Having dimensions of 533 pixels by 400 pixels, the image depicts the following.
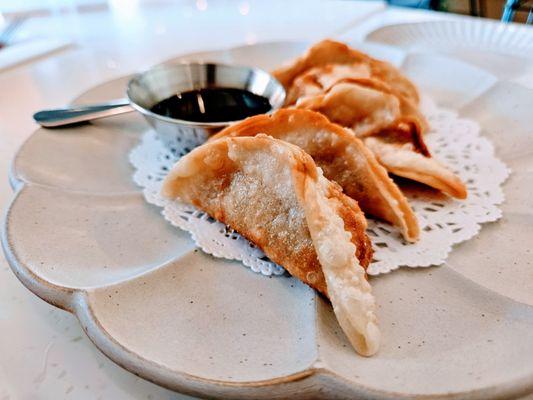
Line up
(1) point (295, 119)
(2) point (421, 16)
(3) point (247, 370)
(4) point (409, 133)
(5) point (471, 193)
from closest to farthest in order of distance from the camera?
(3) point (247, 370), (1) point (295, 119), (5) point (471, 193), (4) point (409, 133), (2) point (421, 16)

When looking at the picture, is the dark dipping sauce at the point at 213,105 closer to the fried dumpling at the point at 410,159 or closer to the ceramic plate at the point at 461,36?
the fried dumpling at the point at 410,159

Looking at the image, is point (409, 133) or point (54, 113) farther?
point (54, 113)

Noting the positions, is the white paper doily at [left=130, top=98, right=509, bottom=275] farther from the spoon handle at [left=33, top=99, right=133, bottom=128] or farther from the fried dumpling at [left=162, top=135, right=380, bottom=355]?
the spoon handle at [left=33, top=99, right=133, bottom=128]

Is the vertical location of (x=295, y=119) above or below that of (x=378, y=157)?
above

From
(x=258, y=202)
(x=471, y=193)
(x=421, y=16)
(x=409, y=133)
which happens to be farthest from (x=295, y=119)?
(x=421, y=16)

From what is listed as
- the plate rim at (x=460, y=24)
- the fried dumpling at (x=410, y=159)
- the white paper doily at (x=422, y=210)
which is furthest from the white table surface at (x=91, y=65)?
the fried dumpling at (x=410, y=159)

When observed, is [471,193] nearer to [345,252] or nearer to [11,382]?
[345,252]
